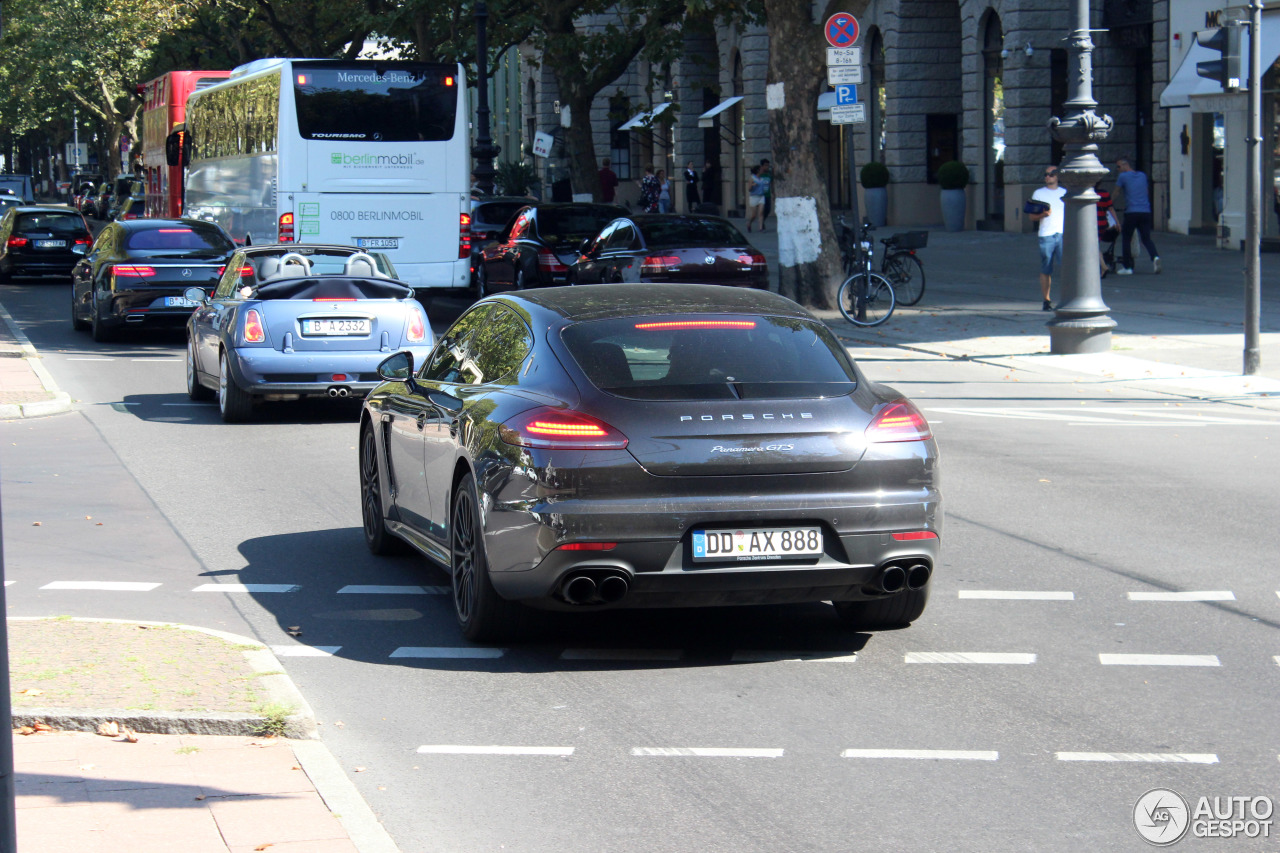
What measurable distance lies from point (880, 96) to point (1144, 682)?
40950 millimetres

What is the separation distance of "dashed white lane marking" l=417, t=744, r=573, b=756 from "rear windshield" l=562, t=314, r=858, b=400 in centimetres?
151

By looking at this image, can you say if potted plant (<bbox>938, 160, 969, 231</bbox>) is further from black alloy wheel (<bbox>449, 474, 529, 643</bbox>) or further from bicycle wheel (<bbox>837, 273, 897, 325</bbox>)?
black alloy wheel (<bbox>449, 474, 529, 643</bbox>)

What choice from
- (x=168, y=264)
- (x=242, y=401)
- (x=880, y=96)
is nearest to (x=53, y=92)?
(x=880, y=96)

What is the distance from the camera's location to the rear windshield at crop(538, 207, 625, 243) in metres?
25.7

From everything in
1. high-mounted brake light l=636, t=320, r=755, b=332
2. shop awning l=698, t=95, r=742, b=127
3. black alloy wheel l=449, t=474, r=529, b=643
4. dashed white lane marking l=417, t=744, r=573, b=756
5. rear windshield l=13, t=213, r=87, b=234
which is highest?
shop awning l=698, t=95, r=742, b=127

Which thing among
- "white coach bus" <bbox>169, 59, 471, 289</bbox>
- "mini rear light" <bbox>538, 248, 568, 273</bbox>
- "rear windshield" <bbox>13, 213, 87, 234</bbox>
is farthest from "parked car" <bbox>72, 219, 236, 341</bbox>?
"rear windshield" <bbox>13, 213, 87, 234</bbox>

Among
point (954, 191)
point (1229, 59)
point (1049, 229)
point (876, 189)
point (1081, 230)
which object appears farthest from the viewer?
point (876, 189)

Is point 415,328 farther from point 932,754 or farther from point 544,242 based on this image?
point 544,242

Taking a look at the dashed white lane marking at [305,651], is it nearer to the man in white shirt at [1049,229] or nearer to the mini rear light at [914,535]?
the mini rear light at [914,535]

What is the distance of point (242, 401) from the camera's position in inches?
559

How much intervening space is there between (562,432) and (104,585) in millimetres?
2882

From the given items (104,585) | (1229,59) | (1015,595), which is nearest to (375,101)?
(1229,59)

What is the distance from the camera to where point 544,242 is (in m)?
25.5

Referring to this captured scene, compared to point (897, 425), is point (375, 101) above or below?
above
